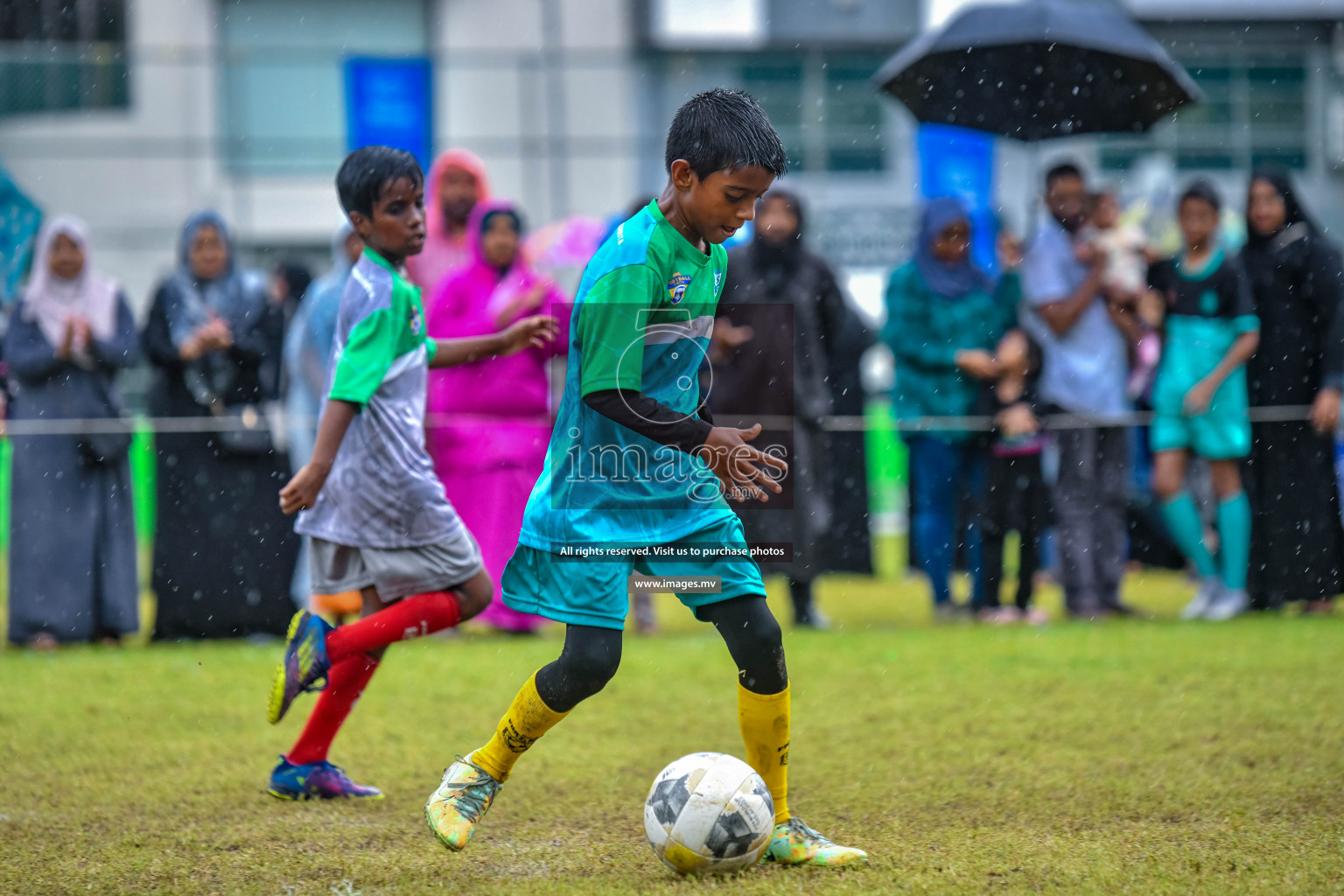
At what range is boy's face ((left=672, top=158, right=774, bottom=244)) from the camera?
11.3 feet

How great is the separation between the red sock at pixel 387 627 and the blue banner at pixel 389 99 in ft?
29.9

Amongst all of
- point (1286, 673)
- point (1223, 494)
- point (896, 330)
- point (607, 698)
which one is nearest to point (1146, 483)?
point (1223, 494)

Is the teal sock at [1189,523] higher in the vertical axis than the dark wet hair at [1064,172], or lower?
lower

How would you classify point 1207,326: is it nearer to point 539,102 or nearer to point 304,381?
point 304,381

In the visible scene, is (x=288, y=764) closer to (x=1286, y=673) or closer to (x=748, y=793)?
(x=748, y=793)

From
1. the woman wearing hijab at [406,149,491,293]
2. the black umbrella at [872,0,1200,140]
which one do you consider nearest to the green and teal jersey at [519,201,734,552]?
the woman wearing hijab at [406,149,491,293]

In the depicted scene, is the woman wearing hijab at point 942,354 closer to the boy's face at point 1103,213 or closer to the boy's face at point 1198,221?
the boy's face at point 1103,213

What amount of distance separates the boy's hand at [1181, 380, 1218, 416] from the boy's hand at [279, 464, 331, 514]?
219 inches

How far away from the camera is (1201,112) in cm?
2417

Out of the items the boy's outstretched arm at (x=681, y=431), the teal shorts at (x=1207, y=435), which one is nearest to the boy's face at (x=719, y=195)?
the boy's outstretched arm at (x=681, y=431)

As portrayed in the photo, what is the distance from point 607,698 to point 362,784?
161cm

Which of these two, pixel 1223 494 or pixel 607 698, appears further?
pixel 1223 494

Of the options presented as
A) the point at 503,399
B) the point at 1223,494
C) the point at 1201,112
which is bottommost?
the point at 1223,494

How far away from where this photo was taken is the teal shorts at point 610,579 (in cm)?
355
